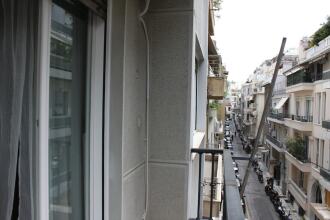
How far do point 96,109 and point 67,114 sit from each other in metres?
0.24

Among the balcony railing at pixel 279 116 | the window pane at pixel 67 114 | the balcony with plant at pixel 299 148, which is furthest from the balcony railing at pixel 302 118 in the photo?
the window pane at pixel 67 114

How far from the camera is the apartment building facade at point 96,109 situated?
2.96ft

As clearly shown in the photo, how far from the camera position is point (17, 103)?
868 millimetres

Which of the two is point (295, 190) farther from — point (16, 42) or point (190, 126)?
point (16, 42)

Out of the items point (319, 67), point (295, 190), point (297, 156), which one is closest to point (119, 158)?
point (319, 67)

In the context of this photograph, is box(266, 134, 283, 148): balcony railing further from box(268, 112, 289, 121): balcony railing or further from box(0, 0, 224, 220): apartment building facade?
box(0, 0, 224, 220): apartment building facade

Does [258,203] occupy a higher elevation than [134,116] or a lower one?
lower

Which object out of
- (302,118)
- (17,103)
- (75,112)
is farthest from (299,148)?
(17,103)

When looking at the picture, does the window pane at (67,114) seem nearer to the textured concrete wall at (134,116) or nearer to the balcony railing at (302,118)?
the textured concrete wall at (134,116)

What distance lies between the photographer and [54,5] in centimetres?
107

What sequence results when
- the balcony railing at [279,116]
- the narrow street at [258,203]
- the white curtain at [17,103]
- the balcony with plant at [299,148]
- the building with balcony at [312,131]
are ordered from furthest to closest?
the balcony railing at [279,116] < the balcony with plant at [299,148] < the narrow street at [258,203] < the building with balcony at [312,131] < the white curtain at [17,103]

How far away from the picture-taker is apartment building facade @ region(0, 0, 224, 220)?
35.5 inches

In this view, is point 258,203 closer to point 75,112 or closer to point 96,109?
point 96,109

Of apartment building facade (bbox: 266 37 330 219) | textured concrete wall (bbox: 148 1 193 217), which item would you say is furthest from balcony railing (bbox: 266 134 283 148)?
textured concrete wall (bbox: 148 1 193 217)
